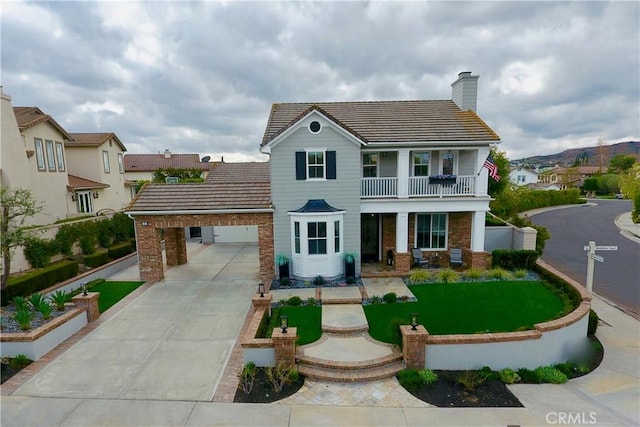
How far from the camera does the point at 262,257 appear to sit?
1399 centimetres

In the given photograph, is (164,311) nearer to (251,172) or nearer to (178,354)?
(178,354)

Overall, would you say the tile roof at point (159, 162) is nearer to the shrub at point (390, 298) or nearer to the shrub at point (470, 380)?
the shrub at point (390, 298)

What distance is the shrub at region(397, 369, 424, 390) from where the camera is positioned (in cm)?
711

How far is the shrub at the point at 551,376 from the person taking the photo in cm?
759

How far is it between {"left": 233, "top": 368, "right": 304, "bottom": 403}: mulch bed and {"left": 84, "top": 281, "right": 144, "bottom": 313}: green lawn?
7.03 meters

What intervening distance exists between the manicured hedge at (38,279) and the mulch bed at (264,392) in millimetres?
10099

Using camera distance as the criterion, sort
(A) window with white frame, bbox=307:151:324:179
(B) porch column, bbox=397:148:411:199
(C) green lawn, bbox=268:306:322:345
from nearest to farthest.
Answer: (C) green lawn, bbox=268:306:322:345, (A) window with white frame, bbox=307:151:324:179, (B) porch column, bbox=397:148:411:199

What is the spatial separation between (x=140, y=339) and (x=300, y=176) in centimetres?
764

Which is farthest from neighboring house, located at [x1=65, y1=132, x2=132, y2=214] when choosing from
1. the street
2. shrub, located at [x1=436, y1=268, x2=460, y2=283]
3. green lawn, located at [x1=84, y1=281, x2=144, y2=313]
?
the street

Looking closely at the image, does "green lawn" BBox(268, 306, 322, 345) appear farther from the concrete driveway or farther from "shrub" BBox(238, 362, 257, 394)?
"shrub" BBox(238, 362, 257, 394)

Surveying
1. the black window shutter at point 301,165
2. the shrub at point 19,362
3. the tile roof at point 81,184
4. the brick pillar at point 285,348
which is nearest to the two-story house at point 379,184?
the black window shutter at point 301,165

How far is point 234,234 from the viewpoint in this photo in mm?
22297

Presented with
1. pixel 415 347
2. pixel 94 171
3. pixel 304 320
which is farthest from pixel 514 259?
pixel 94 171

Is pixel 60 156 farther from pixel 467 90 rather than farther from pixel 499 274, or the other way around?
pixel 499 274
